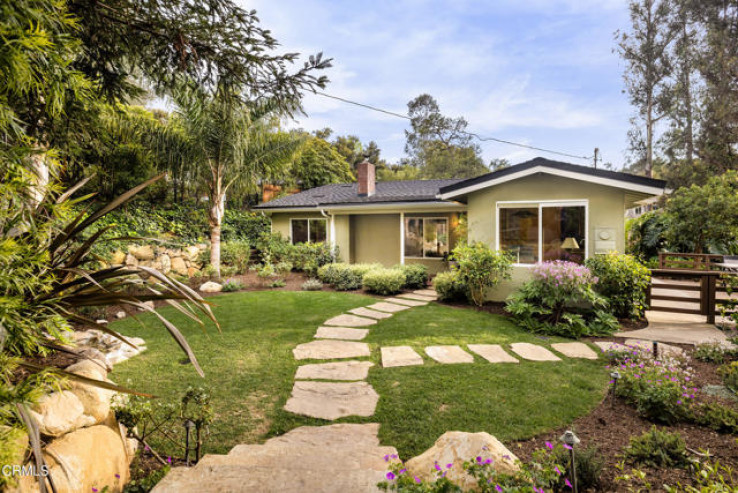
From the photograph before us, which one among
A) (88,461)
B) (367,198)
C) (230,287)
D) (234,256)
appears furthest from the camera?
(367,198)

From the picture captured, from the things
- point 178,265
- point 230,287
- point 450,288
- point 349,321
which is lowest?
point 349,321

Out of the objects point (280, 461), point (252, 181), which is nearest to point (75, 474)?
point (280, 461)

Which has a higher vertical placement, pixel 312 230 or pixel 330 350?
pixel 312 230

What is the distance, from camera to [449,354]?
469cm

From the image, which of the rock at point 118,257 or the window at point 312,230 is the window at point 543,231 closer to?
the window at point 312,230

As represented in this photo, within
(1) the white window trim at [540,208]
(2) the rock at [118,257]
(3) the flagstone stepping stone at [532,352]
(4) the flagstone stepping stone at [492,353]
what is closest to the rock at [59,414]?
(4) the flagstone stepping stone at [492,353]

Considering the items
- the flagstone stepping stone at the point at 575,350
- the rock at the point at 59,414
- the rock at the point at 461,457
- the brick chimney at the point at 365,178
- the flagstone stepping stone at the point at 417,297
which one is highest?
the brick chimney at the point at 365,178

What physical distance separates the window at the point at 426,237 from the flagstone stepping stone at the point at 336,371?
27.2 ft

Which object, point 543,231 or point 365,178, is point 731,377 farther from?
point 365,178

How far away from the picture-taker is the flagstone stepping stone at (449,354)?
4.46 meters

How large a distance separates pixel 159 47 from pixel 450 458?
3.88m

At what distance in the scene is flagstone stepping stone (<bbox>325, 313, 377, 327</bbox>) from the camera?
6.24m

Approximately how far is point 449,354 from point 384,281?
4468 mm

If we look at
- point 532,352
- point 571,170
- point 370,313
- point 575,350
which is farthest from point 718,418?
point 571,170
